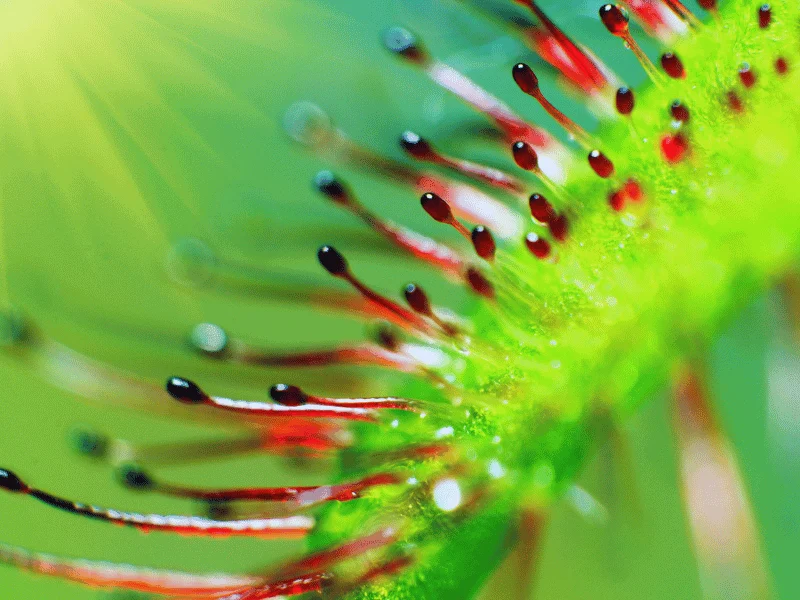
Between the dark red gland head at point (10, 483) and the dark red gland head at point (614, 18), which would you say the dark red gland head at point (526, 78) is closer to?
the dark red gland head at point (614, 18)

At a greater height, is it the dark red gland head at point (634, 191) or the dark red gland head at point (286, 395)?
the dark red gland head at point (634, 191)

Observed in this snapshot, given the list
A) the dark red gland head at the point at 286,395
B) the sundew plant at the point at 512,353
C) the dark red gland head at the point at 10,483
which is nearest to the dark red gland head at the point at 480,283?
the sundew plant at the point at 512,353

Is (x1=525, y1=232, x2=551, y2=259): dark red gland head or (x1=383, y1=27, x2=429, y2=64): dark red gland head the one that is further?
(x1=383, y1=27, x2=429, y2=64): dark red gland head

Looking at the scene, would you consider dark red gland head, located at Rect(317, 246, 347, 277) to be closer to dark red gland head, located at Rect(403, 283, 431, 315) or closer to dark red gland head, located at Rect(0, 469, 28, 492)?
dark red gland head, located at Rect(403, 283, 431, 315)

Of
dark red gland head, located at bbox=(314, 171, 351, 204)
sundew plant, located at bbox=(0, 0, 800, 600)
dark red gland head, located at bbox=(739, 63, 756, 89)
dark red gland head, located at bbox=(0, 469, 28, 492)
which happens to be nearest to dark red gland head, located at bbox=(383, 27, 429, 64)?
sundew plant, located at bbox=(0, 0, 800, 600)

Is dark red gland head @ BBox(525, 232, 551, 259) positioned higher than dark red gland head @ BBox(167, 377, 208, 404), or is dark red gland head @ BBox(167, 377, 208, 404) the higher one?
dark red gland head @ BBox(525, 232, 551, 259)

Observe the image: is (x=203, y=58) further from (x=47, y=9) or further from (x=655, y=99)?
(x=655, y=99)
